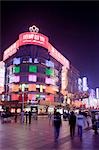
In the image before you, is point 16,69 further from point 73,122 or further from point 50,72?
point 73,122

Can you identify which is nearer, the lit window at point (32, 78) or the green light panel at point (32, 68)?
the lit window at point (32, 78)

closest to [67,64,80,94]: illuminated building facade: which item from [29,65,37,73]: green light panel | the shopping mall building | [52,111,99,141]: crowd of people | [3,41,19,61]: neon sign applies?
the shopping mall building

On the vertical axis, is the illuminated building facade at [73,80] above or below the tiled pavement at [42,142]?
above

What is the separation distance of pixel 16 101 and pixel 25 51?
1844 cm

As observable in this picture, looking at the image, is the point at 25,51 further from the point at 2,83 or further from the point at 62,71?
the point at 62,71

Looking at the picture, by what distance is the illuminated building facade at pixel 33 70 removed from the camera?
102 metres

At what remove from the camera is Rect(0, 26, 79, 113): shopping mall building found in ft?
333

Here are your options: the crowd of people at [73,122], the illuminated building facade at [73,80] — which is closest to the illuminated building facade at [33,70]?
the illuminated building facade at [73,80]

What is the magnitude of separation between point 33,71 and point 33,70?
37cm

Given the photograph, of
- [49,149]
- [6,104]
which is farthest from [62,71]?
[49,149]

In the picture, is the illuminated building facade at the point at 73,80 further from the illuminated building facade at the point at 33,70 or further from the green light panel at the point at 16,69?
the green light panel at the point at 16,69

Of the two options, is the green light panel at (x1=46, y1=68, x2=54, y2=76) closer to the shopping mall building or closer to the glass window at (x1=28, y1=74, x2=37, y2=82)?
the shopping mall building

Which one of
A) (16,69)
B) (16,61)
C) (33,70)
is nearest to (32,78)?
(33,70)

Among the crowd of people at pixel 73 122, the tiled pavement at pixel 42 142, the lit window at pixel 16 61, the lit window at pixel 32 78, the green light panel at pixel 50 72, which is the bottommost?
the tiled pavement at pixel 42 142
